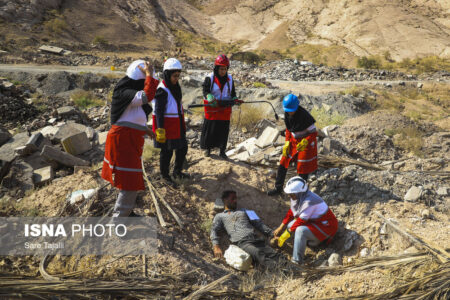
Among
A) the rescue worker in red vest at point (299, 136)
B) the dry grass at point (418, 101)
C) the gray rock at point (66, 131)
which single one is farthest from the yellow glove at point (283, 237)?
the dry grass at point (418, 101)

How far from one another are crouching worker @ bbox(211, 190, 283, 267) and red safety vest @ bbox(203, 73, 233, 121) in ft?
4.49

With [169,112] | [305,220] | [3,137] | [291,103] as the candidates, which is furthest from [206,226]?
[3,137]

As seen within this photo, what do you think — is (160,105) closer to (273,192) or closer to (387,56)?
(273,192)

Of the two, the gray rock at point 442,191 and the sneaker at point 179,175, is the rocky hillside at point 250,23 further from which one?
the gray rock at point 442,191

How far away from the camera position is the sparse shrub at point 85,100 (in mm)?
9438

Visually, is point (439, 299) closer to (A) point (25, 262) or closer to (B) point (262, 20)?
(A) point (25, 262)

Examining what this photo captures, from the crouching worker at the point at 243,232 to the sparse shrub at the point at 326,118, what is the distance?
15.8ft


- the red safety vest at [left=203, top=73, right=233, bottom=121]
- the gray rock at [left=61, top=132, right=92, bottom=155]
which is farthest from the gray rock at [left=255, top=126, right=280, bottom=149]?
the gray rock at [left=61, top=132, right=92, bottom=155]

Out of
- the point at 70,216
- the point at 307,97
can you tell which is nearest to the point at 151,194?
the point at 70,216

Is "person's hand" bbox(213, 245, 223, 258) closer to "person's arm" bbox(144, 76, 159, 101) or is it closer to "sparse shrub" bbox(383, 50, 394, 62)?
"person's arm" bbox(144, 76, 159, 101)

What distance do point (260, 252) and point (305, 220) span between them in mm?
663

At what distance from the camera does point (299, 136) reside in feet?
13.2

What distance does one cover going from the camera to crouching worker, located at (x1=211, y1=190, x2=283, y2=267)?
3.43 m

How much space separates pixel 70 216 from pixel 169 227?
123 centimetres
